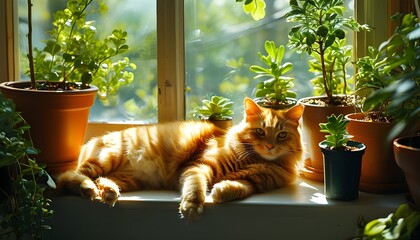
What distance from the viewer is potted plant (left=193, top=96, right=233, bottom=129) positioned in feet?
7.88

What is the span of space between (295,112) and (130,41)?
77cm

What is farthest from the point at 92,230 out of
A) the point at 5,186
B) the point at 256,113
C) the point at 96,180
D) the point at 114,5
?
the point at 114,5

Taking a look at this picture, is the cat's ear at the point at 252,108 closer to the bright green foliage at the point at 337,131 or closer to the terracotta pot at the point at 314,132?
the terracotta pot at the point at 314,132

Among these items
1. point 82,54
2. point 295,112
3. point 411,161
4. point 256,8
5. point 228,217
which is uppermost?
point 256,8

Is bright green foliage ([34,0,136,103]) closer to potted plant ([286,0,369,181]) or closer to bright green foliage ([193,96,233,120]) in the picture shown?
bright green foliage ([193,96,233,120])

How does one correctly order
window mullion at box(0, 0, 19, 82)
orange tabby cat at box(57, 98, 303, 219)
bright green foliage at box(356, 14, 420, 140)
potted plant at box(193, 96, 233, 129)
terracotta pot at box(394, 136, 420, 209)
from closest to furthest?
1. bright green foliage at box(356, 14, 420, 140)
2. terracotta pot at box(394, 136, 420, 209)
3. orange tabby cat at box(57, 98, 303, 219)
4. potted plant at box(193, 96, 233, 129)
5. window mullion at box(0, 0, 19, 82)

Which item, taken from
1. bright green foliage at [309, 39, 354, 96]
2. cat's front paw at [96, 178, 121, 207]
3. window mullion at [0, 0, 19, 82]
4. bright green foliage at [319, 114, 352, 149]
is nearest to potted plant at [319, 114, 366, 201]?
bright green foliage at [319, 114, 352, 149]

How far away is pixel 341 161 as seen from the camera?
1937 mm

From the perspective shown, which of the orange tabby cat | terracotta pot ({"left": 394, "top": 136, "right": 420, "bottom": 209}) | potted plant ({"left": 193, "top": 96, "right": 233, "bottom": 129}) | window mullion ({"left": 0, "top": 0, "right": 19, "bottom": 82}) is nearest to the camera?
terracotta pot ({"left": 394, "top": 136, "right": 420, "bottom": 209})

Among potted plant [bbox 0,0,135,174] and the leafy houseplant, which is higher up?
potted plant [bbox 0,0,135,174]

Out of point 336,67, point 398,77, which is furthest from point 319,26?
point 398,77

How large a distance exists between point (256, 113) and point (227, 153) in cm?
17

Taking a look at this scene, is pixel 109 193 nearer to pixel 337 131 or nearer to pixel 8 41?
pixel 337 131

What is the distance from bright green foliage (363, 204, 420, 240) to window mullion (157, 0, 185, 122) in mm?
1078
